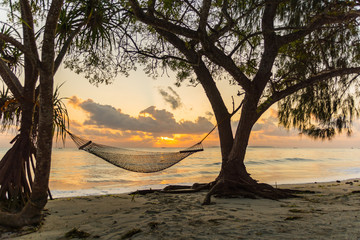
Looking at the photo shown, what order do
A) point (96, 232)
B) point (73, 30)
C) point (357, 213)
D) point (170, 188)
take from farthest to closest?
point (170, 188) < point (73, 30) < point (357, 213) < point (96, 232)

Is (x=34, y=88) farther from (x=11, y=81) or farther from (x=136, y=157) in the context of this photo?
(x=136, y=157)

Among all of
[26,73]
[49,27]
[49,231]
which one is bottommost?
[49,231]

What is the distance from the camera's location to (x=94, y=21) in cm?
326

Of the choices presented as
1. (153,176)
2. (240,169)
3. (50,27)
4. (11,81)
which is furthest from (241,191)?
(153,176)

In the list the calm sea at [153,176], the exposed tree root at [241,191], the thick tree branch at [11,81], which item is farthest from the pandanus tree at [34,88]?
the calm sea at [153,176]

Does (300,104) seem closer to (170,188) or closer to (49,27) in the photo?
(170,188)

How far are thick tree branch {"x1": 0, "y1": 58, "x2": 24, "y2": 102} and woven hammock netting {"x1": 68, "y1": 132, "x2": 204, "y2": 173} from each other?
0.83 m

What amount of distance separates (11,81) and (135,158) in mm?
1782

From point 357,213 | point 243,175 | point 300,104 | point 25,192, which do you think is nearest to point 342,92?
point 300,104

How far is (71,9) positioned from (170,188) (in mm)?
2931

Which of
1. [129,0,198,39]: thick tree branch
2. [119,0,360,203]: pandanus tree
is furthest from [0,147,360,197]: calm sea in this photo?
[129,0,198,39]: thick tree branch

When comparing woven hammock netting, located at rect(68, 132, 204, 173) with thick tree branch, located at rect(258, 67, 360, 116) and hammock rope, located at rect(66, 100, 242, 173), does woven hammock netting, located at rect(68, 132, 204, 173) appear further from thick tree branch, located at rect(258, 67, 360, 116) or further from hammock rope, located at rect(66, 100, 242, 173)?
thick tree branch, located at rect(258, 67, 360, 116)

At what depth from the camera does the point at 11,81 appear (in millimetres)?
3141

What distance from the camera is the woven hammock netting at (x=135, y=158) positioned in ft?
12.2
